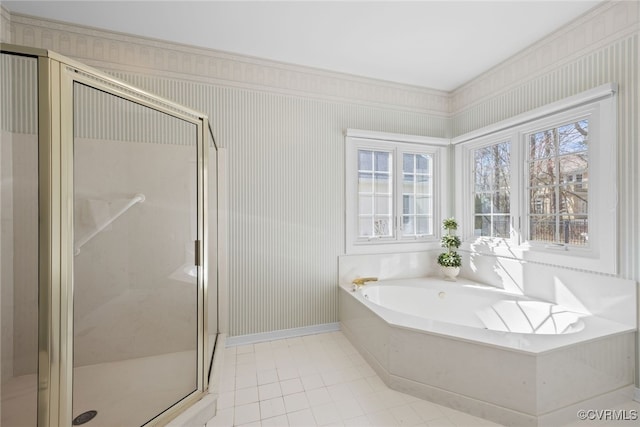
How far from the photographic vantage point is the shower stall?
1037mm

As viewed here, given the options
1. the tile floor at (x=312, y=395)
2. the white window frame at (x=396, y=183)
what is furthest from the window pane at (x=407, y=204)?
the tile floor at (x=312, y=395)

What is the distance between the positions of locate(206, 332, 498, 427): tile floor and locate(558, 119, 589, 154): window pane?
208cm

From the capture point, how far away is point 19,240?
1.09 metres

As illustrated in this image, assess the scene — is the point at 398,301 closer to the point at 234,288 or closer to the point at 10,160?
the point at 234,288

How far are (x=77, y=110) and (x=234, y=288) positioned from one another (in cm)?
180

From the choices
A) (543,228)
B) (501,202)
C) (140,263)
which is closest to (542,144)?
(501,202)

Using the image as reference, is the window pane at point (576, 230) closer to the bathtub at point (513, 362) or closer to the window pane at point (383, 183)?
the bathtub at point (513, 362)

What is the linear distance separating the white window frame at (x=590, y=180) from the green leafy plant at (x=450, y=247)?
159 mm

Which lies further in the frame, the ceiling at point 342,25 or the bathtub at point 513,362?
the ceiling at point 342,25

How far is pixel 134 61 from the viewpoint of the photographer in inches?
89.8

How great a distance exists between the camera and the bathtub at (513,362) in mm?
1520

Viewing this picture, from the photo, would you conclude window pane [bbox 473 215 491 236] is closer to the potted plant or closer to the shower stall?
the potted plant

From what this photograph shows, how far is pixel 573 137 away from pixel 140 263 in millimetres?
3312

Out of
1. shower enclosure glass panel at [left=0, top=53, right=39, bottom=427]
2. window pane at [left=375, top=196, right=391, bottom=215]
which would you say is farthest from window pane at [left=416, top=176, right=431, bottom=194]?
shower enclosure glass panel at [left=0, top=53, right=39, bottom=427]
